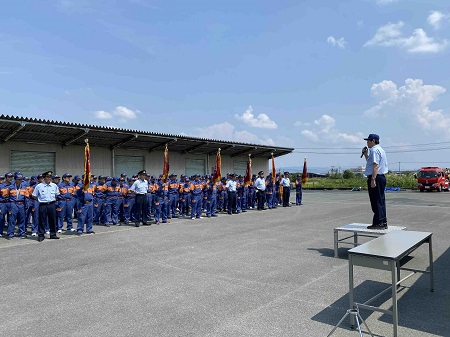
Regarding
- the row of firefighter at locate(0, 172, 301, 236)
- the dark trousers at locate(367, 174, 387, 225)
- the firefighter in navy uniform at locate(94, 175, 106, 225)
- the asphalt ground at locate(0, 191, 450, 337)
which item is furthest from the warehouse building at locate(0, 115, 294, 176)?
the dark trousers at locate(367, 174, 387, 225)

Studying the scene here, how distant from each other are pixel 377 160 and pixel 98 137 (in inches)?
524

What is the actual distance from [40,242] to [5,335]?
665 centimetres

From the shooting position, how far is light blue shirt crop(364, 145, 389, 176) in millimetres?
6672

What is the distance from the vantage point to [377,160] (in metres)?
6.66

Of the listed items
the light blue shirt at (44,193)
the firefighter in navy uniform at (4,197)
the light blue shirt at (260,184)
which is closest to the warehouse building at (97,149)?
the firefighter in navy uniform at (4,197)

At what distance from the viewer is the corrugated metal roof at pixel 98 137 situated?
13502 mm

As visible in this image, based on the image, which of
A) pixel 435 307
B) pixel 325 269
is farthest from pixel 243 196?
pixel 435 307

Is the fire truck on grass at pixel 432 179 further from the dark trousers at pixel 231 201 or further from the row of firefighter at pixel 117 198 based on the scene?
the dark trousers at pixel 231 201

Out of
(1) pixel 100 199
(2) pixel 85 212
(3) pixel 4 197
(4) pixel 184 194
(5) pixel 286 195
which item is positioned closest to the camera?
(3) pixel 4 197

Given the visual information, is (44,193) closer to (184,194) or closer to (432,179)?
(184,194)

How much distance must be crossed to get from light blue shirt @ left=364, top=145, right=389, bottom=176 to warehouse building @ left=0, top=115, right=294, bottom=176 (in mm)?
12054

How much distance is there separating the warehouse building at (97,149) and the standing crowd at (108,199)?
1.53 meters

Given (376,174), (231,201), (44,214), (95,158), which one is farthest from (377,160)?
(95,158)

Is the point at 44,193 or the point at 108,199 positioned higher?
the point at 44,193
